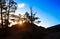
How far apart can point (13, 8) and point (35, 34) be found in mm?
14214

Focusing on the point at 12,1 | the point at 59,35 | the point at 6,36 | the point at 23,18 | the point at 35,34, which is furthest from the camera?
the point at 23,18

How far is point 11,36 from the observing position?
26.4 metres

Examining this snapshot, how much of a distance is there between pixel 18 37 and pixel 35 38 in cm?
339

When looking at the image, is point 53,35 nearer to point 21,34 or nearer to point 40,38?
point 40,38

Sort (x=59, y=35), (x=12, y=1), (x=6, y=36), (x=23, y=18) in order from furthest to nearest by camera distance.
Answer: (x=23, y=18)
(x=12, y=1)
(x=6, y=36)
(x=59, y=35)

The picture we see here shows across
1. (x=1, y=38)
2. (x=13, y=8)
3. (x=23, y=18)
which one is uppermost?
(x=13, y=8)

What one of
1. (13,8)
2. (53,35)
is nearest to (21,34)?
(53,35)

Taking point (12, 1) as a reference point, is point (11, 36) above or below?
below

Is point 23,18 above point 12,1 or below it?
below

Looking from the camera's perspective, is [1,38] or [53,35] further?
[1,38]

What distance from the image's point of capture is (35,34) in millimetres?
24906

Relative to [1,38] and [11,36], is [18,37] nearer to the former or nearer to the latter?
[11,36]

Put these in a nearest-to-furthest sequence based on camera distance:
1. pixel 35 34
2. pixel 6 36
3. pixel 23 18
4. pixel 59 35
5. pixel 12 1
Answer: pixel 59 35 < pixel 35 34 < pixel 6 36 < pixel 12 1 < pixel 23 18

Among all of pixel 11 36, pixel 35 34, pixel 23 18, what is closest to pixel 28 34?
pixel 35 34
